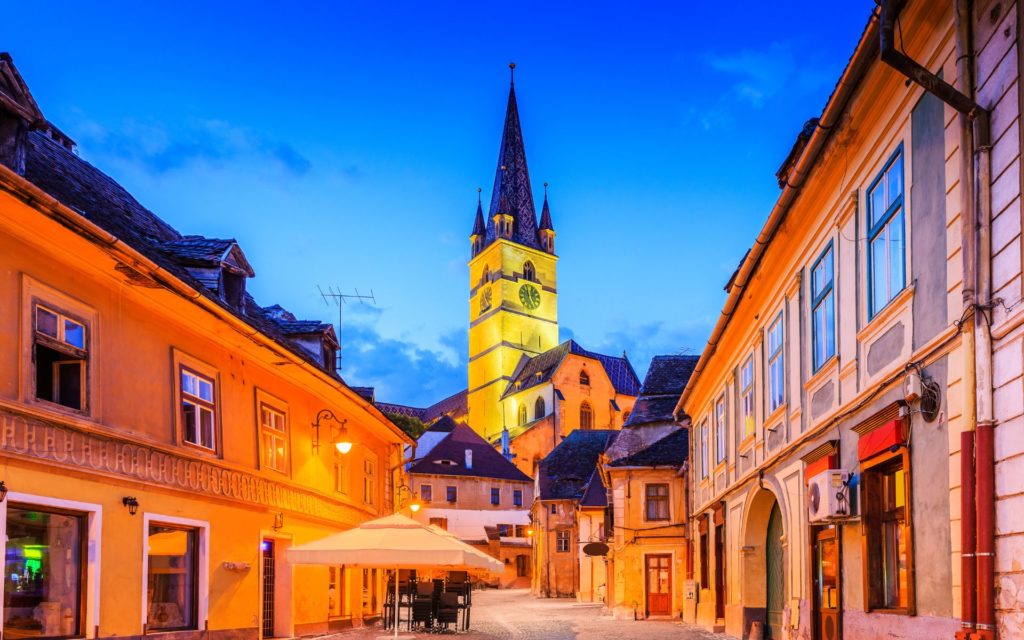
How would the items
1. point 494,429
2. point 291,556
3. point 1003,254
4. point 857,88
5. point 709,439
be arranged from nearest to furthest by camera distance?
point 1003,254
point 857,88
point 291,556
point 709,439
point 494,429

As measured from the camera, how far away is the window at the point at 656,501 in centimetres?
3375

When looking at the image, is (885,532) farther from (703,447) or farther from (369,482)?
(369,482)

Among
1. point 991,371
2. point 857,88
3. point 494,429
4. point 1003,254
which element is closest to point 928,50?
point 857,88

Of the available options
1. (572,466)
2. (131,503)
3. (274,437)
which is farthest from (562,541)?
(131,503)

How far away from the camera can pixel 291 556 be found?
14625mm

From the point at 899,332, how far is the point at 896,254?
0.75m

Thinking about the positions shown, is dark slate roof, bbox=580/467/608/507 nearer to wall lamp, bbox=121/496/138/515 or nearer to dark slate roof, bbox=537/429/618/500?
dark slate roof, bbox=537/429/618/500

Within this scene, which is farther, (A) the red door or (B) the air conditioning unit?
(A) the red door

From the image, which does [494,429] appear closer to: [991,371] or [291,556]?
[291,556]

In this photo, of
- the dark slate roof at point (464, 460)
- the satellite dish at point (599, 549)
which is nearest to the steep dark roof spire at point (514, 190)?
the dark slate roof at point (464, 460)

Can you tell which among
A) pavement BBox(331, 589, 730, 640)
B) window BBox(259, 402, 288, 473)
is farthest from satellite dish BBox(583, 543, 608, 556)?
window BBox(259, 402, 288, 473)

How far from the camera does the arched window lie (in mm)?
95188

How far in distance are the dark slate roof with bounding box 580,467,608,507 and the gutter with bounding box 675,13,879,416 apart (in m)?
29.3

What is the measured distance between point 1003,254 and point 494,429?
101213mm
